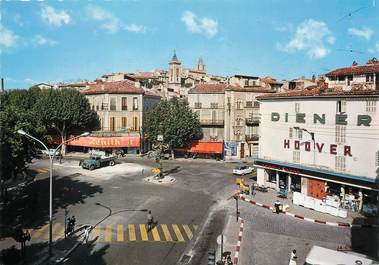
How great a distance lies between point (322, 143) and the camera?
34.4 metres

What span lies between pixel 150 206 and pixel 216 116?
103ft

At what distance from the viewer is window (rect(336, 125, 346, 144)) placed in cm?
3281

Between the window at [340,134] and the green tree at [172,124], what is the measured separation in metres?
28.7

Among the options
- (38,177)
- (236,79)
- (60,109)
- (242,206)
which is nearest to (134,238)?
(242,206)

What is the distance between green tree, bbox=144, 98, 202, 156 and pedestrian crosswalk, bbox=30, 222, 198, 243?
30.4 meters

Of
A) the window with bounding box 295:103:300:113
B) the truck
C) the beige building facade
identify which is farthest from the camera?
the beige building facade

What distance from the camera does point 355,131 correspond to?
32000mm

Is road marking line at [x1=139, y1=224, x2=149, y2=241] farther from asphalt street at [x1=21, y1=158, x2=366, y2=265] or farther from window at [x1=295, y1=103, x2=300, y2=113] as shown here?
window at [x1=295, y1=103, x2=300, y2=113]

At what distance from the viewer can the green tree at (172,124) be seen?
2290 inches

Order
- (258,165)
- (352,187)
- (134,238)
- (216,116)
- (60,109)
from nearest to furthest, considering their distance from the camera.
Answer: (134,238) → (352,187) → (258,165) → (60,109) → (216,116)

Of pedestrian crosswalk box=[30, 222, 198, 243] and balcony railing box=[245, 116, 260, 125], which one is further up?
balcony railing box=[245, 116, 260, 125]

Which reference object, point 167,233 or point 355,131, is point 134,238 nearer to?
→ point 167,233

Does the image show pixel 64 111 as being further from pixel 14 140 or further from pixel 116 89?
pixel 14 140

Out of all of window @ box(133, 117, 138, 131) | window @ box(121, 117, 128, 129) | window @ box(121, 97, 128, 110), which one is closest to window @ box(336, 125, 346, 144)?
window @ box(133, 117, 138, 131)
